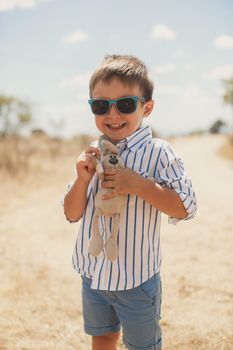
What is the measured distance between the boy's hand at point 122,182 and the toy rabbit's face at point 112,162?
18 millimetres

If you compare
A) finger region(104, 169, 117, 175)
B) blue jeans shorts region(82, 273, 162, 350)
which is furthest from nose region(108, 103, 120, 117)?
blue jeans shorts region(82, 273, 162, 350)

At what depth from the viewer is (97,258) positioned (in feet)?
6.22

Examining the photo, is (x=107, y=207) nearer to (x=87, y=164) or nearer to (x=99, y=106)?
(x=87, y=164)

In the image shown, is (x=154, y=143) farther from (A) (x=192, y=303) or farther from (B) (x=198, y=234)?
(B) (x=198, y=234)

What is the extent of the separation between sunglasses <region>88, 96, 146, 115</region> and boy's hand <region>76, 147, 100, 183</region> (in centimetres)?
17

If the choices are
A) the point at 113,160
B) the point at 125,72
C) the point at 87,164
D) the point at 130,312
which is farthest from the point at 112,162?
the point at 130,312

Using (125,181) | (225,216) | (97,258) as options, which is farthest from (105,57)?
(225,216)

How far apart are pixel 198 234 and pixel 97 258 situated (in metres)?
3.61

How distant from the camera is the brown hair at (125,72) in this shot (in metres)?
1.76

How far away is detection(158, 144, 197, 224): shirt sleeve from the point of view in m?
1.77

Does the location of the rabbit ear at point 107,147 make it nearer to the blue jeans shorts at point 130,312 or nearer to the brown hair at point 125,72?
the brown hair at point 125,72

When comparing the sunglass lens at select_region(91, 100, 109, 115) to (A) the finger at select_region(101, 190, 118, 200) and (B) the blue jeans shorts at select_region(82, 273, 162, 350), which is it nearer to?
(A) the finger at select_region(101, 190, 118, 200)

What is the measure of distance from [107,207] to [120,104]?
40 centimetres

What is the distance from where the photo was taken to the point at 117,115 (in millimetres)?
1778
